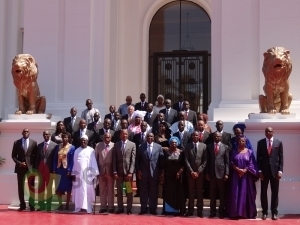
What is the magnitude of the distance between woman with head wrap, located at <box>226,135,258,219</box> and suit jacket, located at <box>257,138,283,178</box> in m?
0.17

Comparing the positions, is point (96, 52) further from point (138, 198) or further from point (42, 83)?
point (138, 198)

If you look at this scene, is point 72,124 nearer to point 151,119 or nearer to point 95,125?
point 95,125

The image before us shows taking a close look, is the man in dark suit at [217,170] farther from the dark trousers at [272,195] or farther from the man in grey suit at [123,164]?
the man in grey suit at [123,164]

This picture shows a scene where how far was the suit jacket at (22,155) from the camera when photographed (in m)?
11.8

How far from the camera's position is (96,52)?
1536 centimetres

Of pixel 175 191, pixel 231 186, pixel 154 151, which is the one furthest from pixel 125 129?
pixel 231 186

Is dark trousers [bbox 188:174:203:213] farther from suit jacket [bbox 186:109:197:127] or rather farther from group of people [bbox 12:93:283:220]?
suit jacket [bbox 186:109:197:127]

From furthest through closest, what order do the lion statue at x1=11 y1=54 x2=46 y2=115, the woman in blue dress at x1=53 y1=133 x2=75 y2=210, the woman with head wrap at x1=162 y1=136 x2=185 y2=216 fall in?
the lion statue at x1=11 y1=54 x2=46 y2=115, the woman in blue dress at x1=53 y1=133 x2=75 y2=210, the woman with head wrap at x1=162 y1=136 x2=185 y2=216

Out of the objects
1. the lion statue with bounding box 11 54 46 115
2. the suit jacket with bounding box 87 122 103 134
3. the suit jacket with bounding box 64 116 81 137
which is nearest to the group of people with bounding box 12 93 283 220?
the suit jacket with bounding box 87 122 103 134

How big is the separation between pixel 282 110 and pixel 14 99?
8.67 metres

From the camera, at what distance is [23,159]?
11.8 m

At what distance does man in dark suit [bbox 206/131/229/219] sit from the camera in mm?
10789

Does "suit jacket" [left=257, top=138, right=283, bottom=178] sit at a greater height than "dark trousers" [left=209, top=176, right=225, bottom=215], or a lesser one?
greater

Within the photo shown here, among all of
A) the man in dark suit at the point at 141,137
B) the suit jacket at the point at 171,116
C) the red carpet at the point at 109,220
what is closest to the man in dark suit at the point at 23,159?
the red carpet at the point at 109,220
